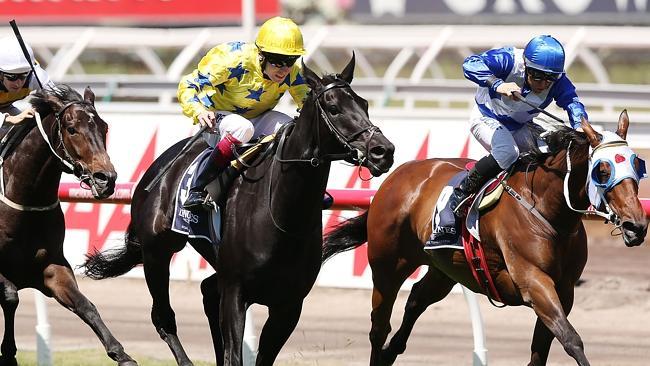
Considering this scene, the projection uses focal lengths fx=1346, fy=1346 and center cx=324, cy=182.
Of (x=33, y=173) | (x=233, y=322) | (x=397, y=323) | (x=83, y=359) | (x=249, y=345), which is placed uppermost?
(x=33, y=173)

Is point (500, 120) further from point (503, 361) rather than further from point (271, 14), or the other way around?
point (271, 14)

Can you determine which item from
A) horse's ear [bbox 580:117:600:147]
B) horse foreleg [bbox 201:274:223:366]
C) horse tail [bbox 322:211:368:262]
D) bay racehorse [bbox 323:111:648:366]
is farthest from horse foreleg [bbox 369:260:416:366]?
horse's ear [bbox 580:117:600:147]

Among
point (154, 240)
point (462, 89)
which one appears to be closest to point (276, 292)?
point (154, 240)

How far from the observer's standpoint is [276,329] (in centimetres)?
646

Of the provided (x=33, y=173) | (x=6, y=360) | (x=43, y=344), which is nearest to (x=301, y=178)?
(x=33, y=173)

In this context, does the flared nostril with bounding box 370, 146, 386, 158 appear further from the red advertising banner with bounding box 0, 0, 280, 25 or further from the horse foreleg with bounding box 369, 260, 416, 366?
the red advertising banner with bounding box 0, 0, 280, 25

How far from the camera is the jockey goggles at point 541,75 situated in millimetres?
6645

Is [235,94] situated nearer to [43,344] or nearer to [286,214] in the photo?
[286,214]

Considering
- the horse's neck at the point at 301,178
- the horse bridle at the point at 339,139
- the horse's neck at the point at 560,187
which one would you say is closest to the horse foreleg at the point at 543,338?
the horse's neck at the point at 560,187

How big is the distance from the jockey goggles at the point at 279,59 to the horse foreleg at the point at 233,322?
3.59 feet

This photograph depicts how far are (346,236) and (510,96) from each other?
1722 mm

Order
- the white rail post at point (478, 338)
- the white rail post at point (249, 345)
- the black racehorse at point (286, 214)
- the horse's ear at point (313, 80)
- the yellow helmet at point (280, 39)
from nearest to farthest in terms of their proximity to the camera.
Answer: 1. the black racehorse at point (286, 214)
2. the horse's ear at point (313, 80)
3. the yellow helmet at point (280, 39)
4. the white rail post at point (478, 338)
5. the white rail post at point (249, 345)

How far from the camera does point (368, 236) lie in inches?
309

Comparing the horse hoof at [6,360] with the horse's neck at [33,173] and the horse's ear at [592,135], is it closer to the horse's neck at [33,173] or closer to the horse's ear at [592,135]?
the horse's neck at [33,173]
